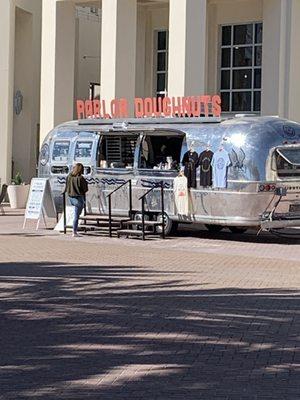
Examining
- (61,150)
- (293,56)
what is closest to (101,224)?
(61,150)

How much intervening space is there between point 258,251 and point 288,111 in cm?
1020

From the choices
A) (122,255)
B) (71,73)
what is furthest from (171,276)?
(71,73)

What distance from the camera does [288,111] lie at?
2669 cm

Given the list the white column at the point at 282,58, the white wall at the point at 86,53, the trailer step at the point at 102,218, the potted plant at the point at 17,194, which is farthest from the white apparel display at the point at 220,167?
the white wall at the point at 86,53

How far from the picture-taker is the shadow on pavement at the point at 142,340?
674cm

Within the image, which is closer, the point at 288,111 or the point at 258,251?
the point at 258,251

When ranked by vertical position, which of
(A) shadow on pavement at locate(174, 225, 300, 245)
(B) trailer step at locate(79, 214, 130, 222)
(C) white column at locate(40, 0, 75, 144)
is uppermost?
(C) white column at locate(40, 0, 75, 144)

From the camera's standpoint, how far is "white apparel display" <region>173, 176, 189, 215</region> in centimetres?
1933

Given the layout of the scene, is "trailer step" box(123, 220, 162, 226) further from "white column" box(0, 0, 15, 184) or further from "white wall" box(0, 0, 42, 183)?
"white wall" box(0, 0, 42, 183)

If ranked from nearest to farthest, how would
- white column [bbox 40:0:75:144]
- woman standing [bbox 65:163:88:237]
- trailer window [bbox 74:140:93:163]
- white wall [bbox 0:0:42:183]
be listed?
woman standing [bbox 65:163:88:237], trailer window [bbox 74:140:93:163], white column [bbox 40:0:75:144], white wall [bbox 0:0:42:183]

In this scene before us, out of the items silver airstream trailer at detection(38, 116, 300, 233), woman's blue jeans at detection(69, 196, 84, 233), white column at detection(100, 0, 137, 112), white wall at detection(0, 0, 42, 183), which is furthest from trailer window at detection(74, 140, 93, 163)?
white wall at detection(0, 0, 42, 183)

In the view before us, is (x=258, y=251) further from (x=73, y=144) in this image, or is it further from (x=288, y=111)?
(x=288, y=111)

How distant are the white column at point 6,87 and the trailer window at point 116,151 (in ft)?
28.5

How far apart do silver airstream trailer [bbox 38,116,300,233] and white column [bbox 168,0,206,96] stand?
12.7 feet
